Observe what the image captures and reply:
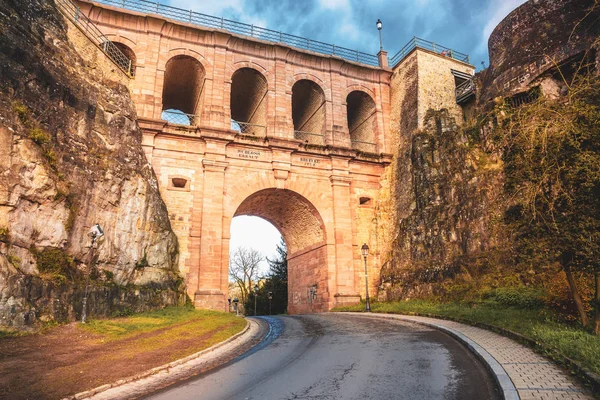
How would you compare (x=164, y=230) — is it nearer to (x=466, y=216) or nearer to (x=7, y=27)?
(x=7, y=27)

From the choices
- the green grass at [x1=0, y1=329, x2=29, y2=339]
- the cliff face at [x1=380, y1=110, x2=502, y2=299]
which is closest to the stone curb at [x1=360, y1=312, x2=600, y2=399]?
the cliff face at [x1=380, y1=110, x2=502, y2=299]

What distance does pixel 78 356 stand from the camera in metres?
8.34

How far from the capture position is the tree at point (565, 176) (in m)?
7.08

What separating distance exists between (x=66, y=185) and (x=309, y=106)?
17552mm

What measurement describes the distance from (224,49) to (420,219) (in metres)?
14.8

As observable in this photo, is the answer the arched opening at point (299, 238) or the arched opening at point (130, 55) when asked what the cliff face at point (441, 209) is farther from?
the arched opening at point (130, 55)

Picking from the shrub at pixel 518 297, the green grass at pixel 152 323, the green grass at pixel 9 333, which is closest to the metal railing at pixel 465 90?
the shrub at pixel 518 297

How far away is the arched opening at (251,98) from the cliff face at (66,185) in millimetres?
8086

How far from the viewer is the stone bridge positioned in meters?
20.7

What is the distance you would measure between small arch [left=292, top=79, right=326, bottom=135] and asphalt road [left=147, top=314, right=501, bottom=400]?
17.7 meters

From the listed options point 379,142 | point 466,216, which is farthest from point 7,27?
point 379,142

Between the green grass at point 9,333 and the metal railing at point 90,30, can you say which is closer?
the green grass at point 9,333

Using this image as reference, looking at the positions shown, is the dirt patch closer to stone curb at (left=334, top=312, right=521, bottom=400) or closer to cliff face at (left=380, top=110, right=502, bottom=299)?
stone curb at (left=334, top=312, right=521, bottom=400)

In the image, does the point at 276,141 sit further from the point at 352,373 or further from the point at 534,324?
the point at 352,373
